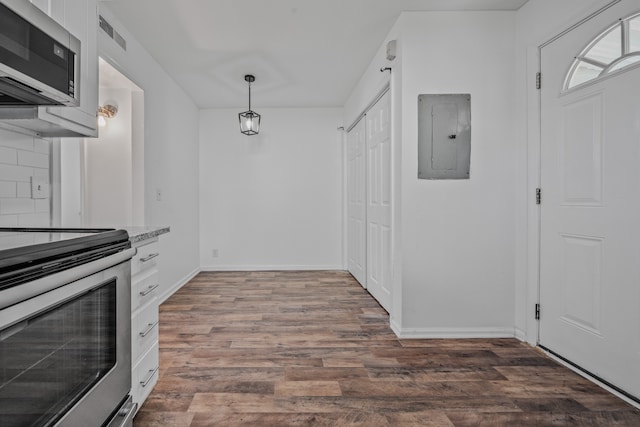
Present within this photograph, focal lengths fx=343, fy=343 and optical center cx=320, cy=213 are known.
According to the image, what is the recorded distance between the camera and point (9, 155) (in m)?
1.63

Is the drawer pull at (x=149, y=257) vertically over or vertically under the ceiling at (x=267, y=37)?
under

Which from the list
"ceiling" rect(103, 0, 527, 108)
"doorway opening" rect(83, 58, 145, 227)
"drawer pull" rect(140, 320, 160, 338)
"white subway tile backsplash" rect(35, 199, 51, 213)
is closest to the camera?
"drawer pull" rect(140, 320, 160, 338)

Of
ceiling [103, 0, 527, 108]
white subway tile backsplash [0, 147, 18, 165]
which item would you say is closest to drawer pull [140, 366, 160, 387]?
white subway tile backsplash [0, 147, 18, 165]

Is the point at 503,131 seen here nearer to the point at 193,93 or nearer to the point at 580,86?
the point at 580,86

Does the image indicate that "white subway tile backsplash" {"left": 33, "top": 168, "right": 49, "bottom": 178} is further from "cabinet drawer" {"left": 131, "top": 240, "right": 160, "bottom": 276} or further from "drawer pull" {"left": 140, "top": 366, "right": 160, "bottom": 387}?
"drawer pull" {"left": 140, "top": 366, "right": 160, "bottom": 387}

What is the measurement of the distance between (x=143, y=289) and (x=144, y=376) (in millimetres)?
422

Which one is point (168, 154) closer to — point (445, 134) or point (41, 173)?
point (41, 173)

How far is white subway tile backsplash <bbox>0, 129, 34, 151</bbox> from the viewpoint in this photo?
1604 mm

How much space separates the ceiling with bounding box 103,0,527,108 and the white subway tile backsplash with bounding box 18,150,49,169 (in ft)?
4.38

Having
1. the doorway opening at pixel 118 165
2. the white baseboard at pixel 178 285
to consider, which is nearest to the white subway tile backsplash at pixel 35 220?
the doorway opening at pixel 118 165

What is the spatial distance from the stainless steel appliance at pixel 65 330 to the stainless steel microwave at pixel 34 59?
53cm

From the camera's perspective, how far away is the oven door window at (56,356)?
2.72 ft

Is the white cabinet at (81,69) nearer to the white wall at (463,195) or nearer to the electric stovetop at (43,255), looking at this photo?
the electric stovetop at (43,255)

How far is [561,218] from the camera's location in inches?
86.1
